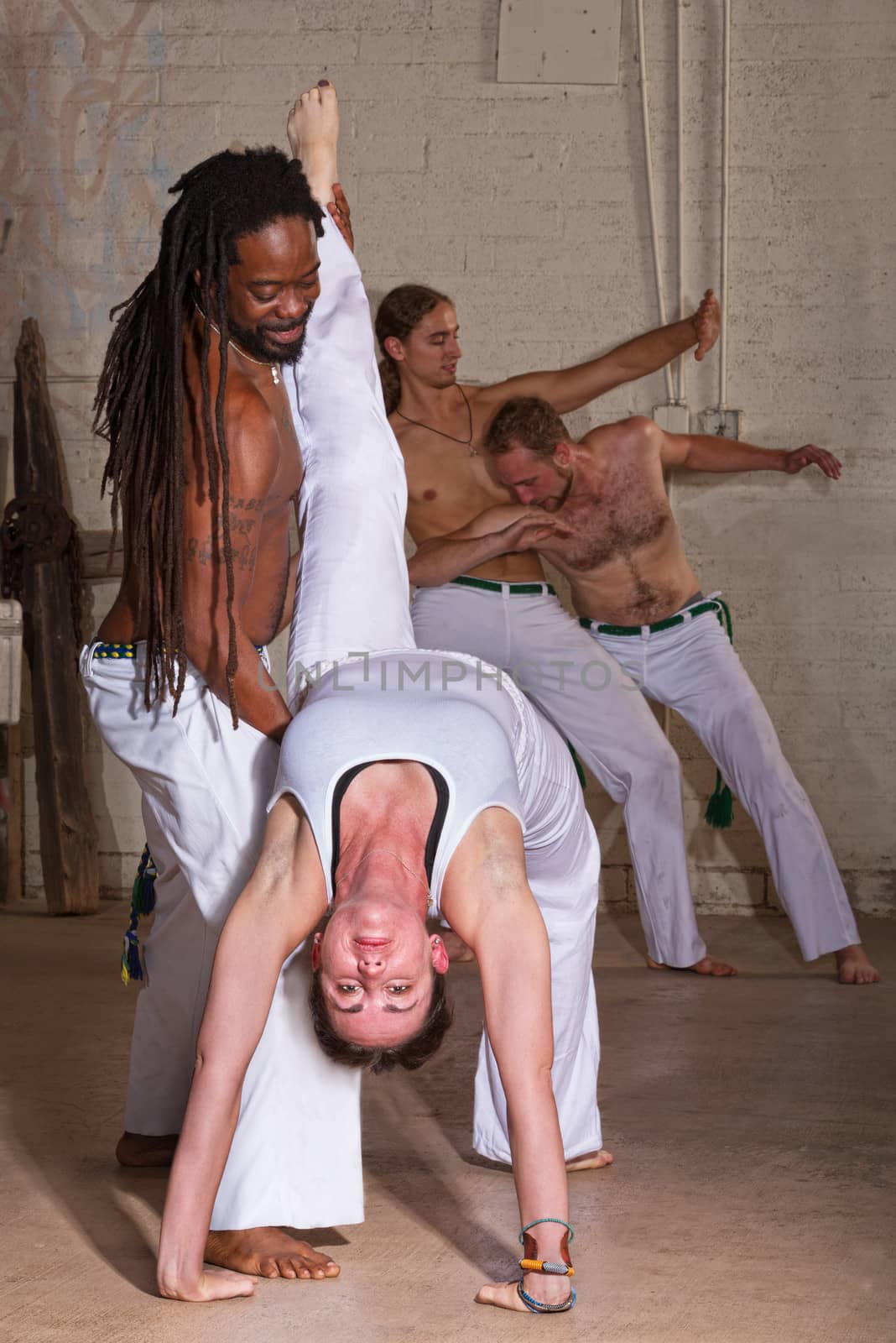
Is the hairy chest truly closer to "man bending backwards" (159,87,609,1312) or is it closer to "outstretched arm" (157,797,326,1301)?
"man bending backwards" (159,87,609,1312)

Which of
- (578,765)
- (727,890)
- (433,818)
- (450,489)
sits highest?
Result: (450,489)

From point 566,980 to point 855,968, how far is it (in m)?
1.87

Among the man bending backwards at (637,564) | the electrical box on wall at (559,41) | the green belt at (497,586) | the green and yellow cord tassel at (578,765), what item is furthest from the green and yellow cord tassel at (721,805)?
the electrical box on wall at (559,41)

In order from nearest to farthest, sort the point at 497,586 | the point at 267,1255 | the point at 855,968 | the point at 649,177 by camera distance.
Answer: the point at 267,1255, the point at 855,968, the point at 497,586, the point at 649,177

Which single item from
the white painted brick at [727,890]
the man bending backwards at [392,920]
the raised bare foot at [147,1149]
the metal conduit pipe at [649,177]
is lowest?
the white painted brick at [727,890]

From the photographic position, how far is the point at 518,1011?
2092 mm

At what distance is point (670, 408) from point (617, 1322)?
12.4 feet

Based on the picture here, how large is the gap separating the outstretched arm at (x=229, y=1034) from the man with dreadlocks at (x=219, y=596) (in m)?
0.22

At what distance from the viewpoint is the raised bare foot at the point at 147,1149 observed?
2.74 m

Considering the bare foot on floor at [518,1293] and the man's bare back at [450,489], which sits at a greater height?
the man's bare back at [450,489]

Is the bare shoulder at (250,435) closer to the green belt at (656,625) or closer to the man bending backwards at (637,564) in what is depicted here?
the man bending backwards at (637,564)

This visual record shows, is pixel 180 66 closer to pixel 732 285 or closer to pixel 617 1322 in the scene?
pixel 732 285

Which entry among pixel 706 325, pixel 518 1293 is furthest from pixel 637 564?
pixel 518 1293

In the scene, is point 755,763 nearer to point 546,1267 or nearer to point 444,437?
point 444,437
